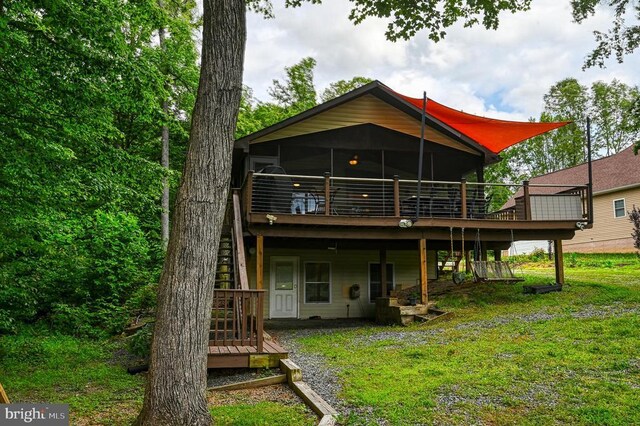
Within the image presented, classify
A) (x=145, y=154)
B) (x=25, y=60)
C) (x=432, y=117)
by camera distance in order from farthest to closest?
(x=145, y=154)
(x=432, y=117)
(x=25, y=60)

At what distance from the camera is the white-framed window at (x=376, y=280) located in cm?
1405

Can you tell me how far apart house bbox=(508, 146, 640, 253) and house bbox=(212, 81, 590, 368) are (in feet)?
35.1

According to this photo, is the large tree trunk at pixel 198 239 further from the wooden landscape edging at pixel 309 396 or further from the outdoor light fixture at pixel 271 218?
the outdoor light fixture at pixel 271 218

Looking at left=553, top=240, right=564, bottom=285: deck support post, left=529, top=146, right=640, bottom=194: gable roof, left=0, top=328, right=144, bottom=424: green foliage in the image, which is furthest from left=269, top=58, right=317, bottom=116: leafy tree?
left=0, top=328, right=144, bottom=424: green foliage

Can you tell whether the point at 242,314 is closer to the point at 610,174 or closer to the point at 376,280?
the point at 376,280

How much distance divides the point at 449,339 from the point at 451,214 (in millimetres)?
4614

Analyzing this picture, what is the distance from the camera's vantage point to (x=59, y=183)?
22.6ft

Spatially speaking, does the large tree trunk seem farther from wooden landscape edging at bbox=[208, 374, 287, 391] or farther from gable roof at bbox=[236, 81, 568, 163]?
gable roof at bbox=[236, 81, 568, 163]

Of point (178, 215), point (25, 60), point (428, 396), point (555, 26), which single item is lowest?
point (428, 396)

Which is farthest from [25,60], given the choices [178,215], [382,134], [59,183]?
[382,134]

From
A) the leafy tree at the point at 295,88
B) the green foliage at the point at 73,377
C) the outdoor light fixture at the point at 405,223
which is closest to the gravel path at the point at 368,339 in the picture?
the green foliage at the point at 73,377

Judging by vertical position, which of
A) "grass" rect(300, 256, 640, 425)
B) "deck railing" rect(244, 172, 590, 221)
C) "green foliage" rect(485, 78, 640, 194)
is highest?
"green foliage" rect(485, 78, 640, 194)

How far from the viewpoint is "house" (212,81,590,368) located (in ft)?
36.1

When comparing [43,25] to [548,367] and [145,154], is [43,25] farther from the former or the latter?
[145,154]
